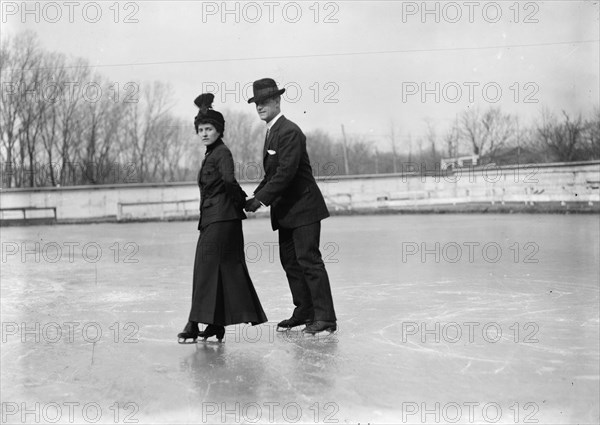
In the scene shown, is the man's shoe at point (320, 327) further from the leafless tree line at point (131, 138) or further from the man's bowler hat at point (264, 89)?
the leafless tree line at point (131, 138)

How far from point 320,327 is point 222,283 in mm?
716

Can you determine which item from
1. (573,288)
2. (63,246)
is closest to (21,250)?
(63,246)

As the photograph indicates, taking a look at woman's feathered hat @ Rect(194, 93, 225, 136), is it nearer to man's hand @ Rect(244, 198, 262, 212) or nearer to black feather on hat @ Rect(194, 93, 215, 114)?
black feather on hat @ Rect(194, 93, 215, 114)

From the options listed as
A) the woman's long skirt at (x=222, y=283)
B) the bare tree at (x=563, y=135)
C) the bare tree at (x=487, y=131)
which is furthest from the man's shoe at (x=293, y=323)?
the bare tree at (x=487, y=131)

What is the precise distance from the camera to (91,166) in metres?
30.8

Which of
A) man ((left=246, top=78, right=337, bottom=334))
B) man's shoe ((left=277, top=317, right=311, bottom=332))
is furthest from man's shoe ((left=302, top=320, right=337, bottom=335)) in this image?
man's shoe ((left=277, top=317, right=311, bottom=332))

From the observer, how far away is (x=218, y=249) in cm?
412

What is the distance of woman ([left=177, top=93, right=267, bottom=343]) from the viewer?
4074 mm

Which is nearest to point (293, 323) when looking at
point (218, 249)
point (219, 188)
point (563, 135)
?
point (218, 249)

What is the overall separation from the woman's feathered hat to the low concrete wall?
17170 millimetres

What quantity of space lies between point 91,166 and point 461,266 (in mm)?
25621

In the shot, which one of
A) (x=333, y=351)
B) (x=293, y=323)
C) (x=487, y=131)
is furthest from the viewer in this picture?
(x=487, y=131)

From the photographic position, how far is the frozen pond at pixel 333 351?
114 inches

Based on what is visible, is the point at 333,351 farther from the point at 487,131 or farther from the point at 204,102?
the point at 487,131
